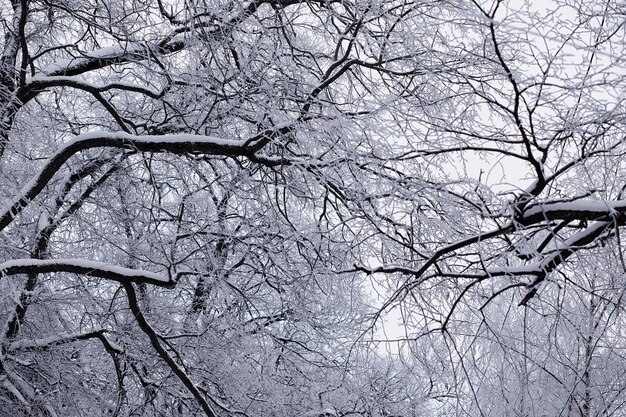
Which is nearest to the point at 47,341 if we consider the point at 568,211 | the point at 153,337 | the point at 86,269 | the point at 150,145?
the point at 153,337

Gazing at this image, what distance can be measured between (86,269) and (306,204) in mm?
1740

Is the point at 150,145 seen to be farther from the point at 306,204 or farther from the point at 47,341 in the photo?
the point at 47,341

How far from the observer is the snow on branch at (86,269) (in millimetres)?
4855

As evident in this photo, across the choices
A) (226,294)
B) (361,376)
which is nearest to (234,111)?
(226,294)

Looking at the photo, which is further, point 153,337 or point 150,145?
point 153,337

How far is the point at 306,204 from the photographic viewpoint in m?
5.75

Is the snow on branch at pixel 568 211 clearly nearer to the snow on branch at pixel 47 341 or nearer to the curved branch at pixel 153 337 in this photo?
the curved branch at pixel 153 337

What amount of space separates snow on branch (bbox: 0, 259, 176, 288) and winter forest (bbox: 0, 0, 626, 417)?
0.02 meters

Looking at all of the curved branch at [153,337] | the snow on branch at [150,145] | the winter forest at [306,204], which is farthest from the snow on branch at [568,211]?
the curved branch at [153,337]

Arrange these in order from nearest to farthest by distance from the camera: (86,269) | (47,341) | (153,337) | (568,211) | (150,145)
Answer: (568,211)
(150,145)
(86,269)
(153,337)
(47,341)

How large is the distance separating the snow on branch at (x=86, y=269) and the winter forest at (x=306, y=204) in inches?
0.7

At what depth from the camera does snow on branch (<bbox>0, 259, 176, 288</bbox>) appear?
4855mm

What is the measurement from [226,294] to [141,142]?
1.92m

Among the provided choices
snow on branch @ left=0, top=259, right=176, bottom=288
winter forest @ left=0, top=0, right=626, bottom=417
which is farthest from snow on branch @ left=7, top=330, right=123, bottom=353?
snow on branch @ left=0, top=259, right=176, bottom=288
